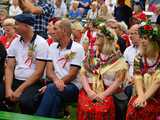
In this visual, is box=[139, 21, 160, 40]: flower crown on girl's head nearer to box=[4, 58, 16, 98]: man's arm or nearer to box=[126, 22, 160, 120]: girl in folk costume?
box=[126, 22, 160, 120]: girl in folk costume

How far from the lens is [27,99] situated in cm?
628

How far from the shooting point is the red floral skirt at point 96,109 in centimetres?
558

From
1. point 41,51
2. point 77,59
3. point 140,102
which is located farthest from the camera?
point 41,51

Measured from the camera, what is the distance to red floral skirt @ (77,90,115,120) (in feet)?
18.3

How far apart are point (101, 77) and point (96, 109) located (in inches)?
18.7

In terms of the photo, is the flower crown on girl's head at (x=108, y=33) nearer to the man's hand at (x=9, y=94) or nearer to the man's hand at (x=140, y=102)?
the man's hand at (x=140, y=102)

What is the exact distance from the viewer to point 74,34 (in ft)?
30.8

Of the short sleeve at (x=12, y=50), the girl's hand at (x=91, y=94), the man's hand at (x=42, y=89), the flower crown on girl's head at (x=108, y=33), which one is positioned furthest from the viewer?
the short sleeve at (x=12, y=50)

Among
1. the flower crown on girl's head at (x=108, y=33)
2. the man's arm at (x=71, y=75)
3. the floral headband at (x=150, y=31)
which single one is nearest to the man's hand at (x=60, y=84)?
the man's arm at (x=71, y=75)

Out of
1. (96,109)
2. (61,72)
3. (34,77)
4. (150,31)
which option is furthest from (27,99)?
(150,31)

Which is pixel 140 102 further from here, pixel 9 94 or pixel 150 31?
pixel 9 94

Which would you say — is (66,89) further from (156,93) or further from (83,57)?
(156,93)

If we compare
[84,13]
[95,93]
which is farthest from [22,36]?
[84,13]

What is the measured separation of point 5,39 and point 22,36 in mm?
1546
